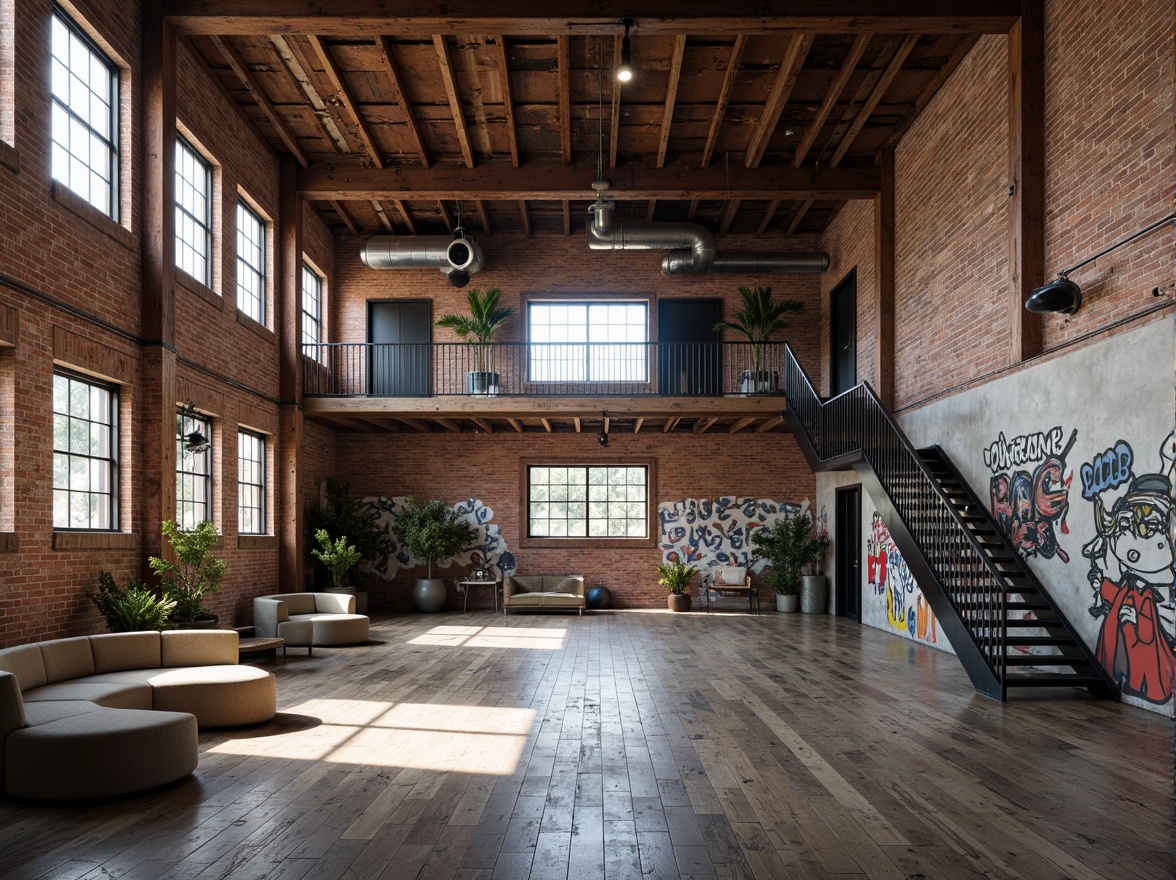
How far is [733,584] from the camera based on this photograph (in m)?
13.9

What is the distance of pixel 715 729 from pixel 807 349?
1020 centimetres

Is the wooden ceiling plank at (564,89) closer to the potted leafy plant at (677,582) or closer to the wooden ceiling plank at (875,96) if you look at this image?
the wooden ceiling plank at (875,96)

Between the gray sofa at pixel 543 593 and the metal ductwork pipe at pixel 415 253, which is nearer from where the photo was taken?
the gray sofa at pixel 543 593

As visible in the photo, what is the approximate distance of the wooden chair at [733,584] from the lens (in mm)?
13805

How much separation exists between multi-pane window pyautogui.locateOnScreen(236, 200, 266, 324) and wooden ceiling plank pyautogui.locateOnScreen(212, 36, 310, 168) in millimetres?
980

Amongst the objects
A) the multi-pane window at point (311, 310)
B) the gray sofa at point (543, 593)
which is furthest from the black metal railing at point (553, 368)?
the gray sofa at point (543, 593)

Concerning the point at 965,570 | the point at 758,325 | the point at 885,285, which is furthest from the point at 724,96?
the point at 965,570

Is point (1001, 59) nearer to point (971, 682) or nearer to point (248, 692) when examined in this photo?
point (971, 682)

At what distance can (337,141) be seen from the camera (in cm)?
1152

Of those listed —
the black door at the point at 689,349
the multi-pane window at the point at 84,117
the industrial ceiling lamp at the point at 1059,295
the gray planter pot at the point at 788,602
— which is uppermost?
the multi-pane window at the point at 84,117

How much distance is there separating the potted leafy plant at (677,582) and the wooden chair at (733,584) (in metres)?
0.37

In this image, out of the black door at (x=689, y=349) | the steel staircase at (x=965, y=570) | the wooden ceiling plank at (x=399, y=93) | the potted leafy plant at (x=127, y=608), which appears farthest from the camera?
the black door at (x=689, y=349)

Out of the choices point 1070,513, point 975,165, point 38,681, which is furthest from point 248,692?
point 975,165

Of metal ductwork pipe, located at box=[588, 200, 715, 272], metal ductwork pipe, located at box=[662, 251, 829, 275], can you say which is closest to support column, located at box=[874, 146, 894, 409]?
metal ductwork pipe, located at box=[662, 251, 829, 275]
